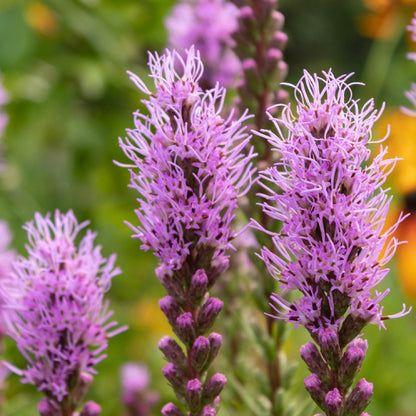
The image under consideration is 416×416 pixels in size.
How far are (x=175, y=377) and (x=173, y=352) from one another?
0.04m

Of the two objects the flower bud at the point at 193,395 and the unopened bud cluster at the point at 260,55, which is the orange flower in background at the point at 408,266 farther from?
the flower bud at the point at 193,395

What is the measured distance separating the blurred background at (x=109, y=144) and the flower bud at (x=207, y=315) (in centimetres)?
143

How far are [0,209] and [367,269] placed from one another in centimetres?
230

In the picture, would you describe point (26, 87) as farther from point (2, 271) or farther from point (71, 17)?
point (2, 271)

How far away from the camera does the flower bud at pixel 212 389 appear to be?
1213mm

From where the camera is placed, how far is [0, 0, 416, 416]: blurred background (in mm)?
2994

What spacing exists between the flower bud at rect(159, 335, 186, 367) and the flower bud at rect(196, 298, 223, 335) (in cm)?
5

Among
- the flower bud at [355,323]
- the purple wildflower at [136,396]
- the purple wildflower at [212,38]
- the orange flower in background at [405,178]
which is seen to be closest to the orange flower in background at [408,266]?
the orange flower in background at [405,178]

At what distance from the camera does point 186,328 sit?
123 centimetres

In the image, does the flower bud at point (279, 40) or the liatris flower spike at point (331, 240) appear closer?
the liatris flower spike at point (331, 240)

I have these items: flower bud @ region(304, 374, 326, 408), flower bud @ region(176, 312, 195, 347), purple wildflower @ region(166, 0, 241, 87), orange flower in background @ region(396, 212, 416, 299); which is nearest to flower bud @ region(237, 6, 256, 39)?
purple wildflower @ region(166, 0, 241, 87)

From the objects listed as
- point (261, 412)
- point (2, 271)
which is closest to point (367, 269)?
point (261, 412)

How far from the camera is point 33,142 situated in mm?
3703

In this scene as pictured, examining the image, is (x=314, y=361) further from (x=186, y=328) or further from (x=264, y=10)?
(x=264, y=10)
